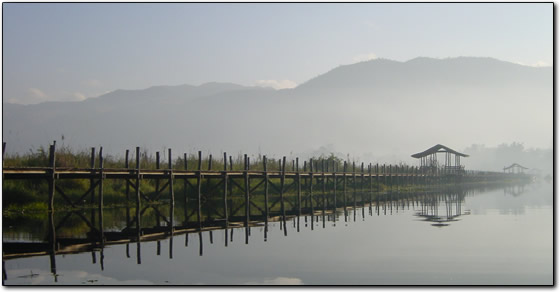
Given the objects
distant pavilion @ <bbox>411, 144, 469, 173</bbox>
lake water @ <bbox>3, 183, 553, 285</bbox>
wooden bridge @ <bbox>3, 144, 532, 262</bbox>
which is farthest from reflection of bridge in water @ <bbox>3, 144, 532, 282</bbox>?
distant pavilion @ <bbox>411, 144, 469, 173</bbox>

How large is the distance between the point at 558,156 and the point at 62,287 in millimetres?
10923

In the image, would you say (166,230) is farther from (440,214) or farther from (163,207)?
(440,214)

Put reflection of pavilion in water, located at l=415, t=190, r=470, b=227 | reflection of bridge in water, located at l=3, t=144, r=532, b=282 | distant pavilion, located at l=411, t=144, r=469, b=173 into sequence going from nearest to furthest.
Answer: reflection of bridge in water, located at l=3, t=144, r=532, b=282
reflection of pavilion in water, located at l=415, t=190, r=470, b=227
distant pavilion, located at l=411, t=144, r=469, b=173

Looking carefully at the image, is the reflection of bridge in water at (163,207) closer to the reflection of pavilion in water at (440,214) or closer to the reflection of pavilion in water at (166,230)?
the reflection of pavilion in water at (166,230)

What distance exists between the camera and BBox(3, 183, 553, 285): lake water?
47.1 ft

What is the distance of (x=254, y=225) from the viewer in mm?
24938

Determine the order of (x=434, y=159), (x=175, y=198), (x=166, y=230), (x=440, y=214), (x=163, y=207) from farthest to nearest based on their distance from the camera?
(x=434, y=159) → (x=175, y=198) → (x=163, y=207) → (x=440, y=214) → (x=166, y=230)

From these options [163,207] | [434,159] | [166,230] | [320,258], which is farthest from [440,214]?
[434,159]

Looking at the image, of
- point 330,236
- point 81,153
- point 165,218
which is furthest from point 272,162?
point 330,236

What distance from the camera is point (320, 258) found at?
17234 millimetres

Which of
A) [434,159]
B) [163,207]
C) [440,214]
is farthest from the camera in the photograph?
[434,159]

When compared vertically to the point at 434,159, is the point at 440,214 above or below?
below

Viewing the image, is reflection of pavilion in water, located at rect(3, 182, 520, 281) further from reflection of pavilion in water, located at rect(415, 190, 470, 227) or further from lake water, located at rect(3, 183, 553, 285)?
lake water, located at rect(3, 183, 553, 285)

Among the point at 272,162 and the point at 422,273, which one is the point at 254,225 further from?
the point at 272,162
